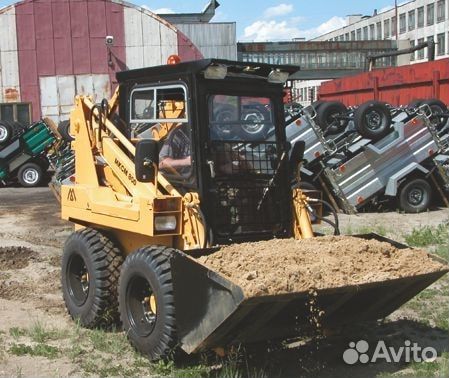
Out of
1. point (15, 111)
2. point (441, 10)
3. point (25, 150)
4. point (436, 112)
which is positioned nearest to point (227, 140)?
point (436, 112)

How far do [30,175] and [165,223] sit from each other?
46.8 ft

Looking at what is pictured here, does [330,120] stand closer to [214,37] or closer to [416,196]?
[416,196]

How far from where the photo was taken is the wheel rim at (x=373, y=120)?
1179 centimetres

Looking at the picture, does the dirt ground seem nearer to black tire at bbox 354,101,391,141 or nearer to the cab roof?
black tire at bbox 354,101,391,141

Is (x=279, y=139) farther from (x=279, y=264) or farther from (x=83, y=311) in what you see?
(x=83, y=311)

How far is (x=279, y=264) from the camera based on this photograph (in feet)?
14.2

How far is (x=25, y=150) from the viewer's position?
18078mm

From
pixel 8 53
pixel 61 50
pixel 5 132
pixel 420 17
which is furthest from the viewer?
pixel 420 17

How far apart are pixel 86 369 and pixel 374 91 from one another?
16247 mm

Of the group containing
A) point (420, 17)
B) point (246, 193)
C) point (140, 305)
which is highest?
point (420, 17)

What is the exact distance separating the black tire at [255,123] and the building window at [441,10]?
61704mm

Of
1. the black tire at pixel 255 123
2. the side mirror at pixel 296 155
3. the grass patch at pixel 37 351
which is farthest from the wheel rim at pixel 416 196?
the grass patch at pixel 37 351

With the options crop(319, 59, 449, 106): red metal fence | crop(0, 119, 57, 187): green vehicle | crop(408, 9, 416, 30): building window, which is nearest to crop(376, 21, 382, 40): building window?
crop(408, 9, 416, 30): building window

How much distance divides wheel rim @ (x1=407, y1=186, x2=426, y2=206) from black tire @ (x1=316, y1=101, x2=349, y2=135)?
1.76 metres
